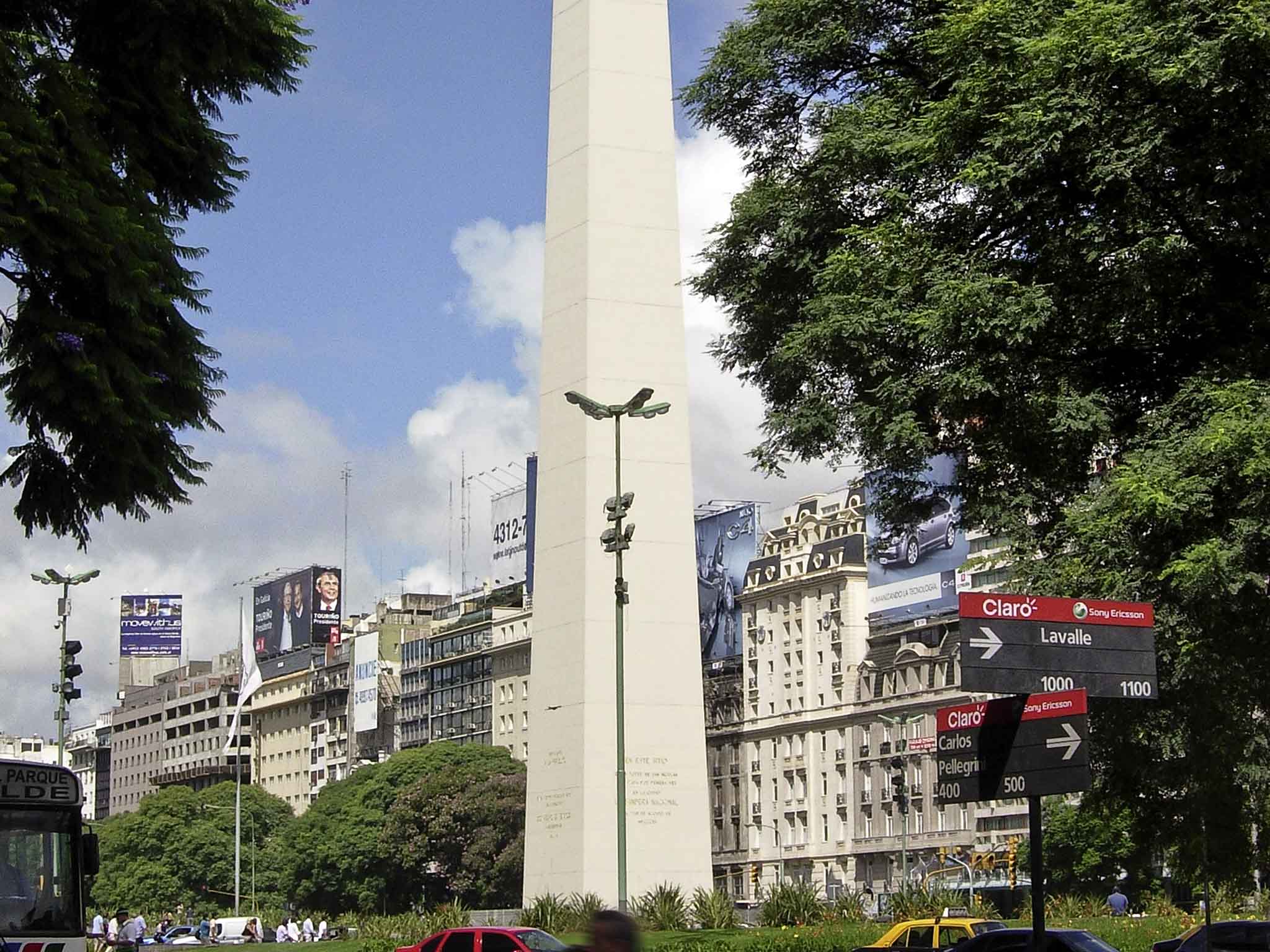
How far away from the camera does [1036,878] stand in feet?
41.9

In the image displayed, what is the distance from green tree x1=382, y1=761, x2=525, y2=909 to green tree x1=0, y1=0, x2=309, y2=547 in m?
86.1

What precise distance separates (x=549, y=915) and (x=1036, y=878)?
22597 mm

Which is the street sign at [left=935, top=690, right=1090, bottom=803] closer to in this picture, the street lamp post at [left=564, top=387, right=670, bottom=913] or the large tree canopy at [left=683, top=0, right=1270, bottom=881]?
the large tree canopy at [left=683, top=0, right=1270, bottom=881]

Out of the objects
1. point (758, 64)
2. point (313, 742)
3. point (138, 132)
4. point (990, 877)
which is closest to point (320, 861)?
point (990, 877)

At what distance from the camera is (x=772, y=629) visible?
394 feet

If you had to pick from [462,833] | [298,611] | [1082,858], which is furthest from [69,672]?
[298,611]

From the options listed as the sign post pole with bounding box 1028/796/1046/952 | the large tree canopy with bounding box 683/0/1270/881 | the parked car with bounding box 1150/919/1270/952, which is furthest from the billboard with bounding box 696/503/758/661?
the sign post pole with bounding box 1028/796/1046/952

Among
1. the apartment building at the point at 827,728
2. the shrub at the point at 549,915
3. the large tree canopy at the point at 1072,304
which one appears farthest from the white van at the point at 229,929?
the large tree canopy at the point at 1072,304

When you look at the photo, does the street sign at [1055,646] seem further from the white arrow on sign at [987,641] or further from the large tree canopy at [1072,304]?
the large tree canopy at [1072,304]

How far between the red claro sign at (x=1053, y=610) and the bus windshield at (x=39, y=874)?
8456 millimetres

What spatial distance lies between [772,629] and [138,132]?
4288 inches

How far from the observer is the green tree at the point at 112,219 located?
1084 cm

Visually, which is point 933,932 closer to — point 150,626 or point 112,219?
point 112,219

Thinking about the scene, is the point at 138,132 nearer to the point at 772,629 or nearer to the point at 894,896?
Result: the point at 894,896
